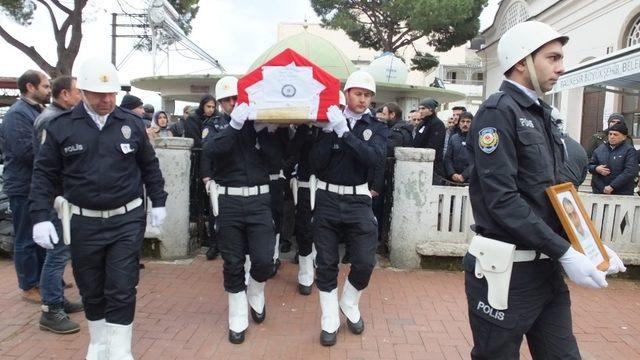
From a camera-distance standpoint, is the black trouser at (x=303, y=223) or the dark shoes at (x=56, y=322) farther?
the black trouser at (x=303, y=223)

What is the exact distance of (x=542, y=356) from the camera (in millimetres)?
2445

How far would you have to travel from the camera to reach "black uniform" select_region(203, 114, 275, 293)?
394 centimetres

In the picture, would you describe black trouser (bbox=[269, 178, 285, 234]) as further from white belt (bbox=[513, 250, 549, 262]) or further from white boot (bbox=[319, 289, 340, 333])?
white belt (bbox=[513, 250, 549, 262])

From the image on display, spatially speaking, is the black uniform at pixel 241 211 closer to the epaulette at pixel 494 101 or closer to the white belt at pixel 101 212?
the white belt at pixel 101 212

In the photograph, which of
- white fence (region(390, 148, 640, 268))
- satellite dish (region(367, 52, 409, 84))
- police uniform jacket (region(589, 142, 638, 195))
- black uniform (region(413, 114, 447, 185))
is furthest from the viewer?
satellite dish (region(367, 52, 409, 84))

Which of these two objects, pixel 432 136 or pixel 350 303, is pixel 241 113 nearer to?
pixel 350 303

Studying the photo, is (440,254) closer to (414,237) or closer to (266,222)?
(414,237)

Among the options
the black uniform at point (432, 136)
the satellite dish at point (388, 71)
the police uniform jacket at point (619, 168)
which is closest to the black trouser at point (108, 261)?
the black uniform at point (432, 136)

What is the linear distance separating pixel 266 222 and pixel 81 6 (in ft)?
55.5

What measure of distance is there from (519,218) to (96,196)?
2.55 m

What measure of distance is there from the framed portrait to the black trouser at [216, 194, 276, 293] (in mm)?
2322

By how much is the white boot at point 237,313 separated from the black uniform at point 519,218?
82.5 inches

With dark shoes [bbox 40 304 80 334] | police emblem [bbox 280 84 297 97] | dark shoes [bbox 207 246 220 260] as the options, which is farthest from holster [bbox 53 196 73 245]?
dark shoes [bbox 207 246 220 260]

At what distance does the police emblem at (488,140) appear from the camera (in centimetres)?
223
